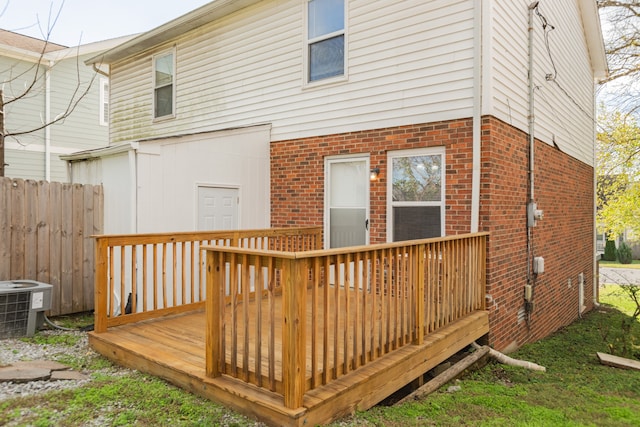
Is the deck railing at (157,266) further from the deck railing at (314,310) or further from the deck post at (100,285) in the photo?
the deck railing at (314,310)

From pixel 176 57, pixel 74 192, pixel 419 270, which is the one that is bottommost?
pixel 419 270

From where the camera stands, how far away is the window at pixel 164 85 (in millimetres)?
9719

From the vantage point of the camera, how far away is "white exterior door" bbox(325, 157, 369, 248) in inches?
261

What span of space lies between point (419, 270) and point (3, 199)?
532 cm

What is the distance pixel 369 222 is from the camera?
21.2 ft

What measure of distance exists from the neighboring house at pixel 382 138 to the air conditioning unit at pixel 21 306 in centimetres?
136

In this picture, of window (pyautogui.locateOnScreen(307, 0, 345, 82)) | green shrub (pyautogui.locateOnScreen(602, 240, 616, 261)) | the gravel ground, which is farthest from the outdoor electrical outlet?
green shrub (pyautogui.locateOnScreen(602, 240, 616, 261))

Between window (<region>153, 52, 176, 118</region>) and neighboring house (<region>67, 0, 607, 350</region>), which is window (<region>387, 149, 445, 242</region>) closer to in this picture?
neighboring house (<region>67, 0, 607, 350</region>)

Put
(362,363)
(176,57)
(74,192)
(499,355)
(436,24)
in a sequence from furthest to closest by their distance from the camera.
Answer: (176,57)
(74,192)
(436,24)
(499,355)
(362,363)

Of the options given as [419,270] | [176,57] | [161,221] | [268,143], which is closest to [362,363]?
[419,270]

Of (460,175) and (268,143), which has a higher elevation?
(268,143)

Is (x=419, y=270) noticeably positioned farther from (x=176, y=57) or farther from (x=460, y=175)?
(x=176, y=57)

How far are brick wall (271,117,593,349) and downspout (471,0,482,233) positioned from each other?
64 millimetres

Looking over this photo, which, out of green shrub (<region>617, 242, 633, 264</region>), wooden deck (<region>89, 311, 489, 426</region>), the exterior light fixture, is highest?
the exterior light fixture
